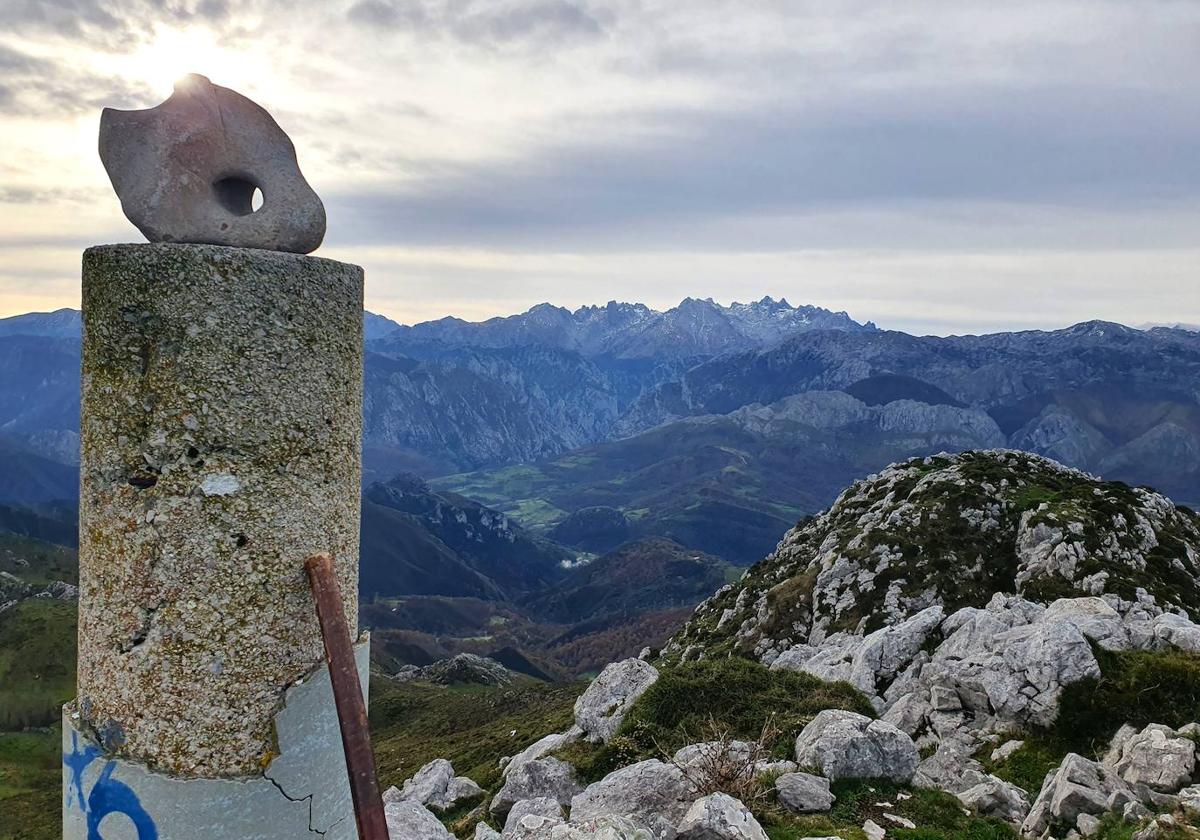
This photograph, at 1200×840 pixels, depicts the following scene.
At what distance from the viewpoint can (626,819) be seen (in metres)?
10.4

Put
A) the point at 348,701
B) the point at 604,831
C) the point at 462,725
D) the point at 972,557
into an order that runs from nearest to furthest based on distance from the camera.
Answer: the point at 348,701, the point at 604,831, the point at 972,557, the point at 462,725

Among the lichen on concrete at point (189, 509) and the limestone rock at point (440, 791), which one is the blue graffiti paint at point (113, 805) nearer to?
the lichen on concrete at point (189, 509)

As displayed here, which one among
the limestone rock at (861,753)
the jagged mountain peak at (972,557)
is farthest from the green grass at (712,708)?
the jagged mountain peak at (972,557)

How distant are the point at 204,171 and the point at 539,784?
17775 mm

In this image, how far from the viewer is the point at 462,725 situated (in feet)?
263

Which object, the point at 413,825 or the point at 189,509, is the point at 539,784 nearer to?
the point at 413,825

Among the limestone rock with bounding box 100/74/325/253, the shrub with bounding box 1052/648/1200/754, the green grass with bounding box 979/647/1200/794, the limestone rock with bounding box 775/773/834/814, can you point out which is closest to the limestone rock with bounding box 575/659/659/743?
the limestone rock with bounding box 775/773/834/814

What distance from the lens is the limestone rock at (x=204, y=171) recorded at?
575 cm

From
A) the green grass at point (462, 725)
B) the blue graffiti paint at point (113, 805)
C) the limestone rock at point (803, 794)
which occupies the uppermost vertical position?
the blue graffiti paint at point (113, 805)

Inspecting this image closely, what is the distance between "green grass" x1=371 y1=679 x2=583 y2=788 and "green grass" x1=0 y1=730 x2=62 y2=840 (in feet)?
105

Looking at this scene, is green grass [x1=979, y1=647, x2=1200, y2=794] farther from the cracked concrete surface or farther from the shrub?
the cracked concrete surface

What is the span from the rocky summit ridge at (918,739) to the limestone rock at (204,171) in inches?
320

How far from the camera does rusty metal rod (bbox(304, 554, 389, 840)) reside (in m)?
4.74

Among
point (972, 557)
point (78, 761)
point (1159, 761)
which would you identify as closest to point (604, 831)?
point (78, 761)
